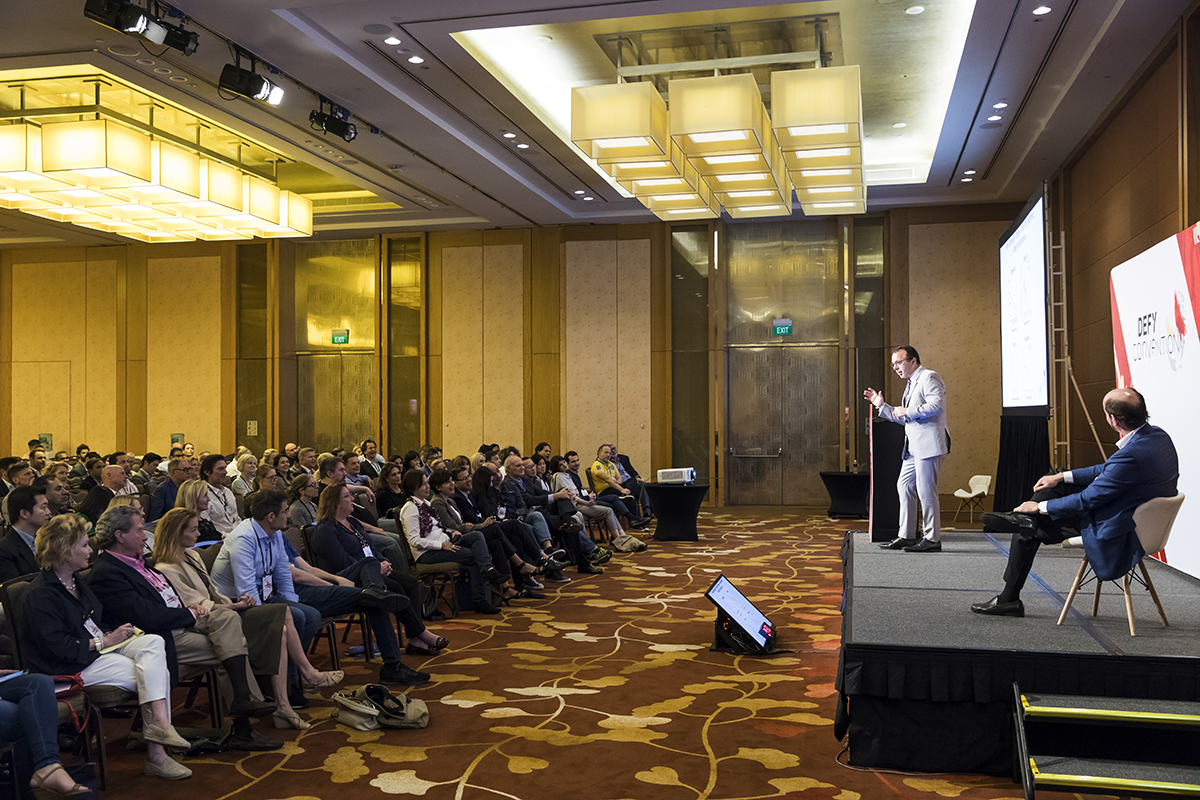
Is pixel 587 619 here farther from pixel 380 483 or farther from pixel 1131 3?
pixel 1131 3

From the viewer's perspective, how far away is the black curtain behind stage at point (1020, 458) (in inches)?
353

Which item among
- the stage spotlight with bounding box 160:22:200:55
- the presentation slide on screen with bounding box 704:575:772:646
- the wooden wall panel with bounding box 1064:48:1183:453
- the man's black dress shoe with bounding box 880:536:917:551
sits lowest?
the presentation slide on screen with bounding box 704:575:772:646

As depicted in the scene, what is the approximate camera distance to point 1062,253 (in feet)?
32.6

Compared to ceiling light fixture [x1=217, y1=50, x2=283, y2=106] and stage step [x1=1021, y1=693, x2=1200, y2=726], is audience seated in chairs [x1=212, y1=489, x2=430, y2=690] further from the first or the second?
ceiling light fixture [x1=217, y1=50, x2=283, y2=106]

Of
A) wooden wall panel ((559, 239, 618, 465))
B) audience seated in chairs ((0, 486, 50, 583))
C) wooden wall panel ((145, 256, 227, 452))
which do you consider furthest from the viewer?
wooden wall panel ((145, 256, 227, 452))

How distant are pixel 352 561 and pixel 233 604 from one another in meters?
1.25

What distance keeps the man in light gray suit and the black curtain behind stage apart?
2.22 metres

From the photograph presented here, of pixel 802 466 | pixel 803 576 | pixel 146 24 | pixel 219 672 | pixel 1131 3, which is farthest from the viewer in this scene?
pixel 802 466

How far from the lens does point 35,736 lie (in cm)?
335

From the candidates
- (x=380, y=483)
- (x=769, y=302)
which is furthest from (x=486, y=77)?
(x=769, y=302)

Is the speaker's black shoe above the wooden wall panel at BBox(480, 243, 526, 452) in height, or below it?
below

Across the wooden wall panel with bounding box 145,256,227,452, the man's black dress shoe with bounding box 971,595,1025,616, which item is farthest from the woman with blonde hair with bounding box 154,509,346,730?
the wooden wall panel with bounding box 145,256,227,452

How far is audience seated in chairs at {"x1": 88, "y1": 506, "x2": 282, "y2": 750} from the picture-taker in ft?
13.2

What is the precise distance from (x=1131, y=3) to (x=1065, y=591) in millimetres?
4356
